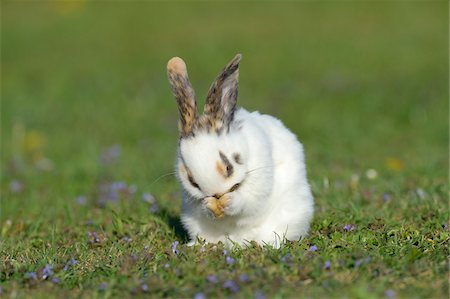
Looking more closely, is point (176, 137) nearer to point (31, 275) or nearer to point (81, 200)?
point (81, 200)

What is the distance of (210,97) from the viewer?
5.40m

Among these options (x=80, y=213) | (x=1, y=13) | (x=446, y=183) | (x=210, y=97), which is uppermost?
(x=1, y=13)

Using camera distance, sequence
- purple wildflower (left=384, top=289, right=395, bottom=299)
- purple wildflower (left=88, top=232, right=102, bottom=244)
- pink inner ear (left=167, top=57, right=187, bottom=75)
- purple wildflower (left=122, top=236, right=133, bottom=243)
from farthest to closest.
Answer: purple wildflower (left=88, top=232, right=102, bottom=244) < purple wildflower (left=122, top=236, right=133, bottom=243) < pink inner ear (left=167, top=57, right=187, bottom=75) < purple wildflower (left=384, top=289, right=395, bottom=299)

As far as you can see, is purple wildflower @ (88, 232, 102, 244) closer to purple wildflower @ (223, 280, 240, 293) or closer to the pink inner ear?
the pink inner ear

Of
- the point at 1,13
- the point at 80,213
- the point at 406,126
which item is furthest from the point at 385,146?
the point at 1,13

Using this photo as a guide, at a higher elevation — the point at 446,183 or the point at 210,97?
the point at 210,97

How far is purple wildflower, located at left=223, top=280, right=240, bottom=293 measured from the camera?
15.0ft

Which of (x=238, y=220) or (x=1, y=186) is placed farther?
(x=1, y=186)

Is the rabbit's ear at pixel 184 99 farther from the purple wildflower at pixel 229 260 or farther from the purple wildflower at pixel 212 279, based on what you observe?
the purple wildflower at pixel 212 279

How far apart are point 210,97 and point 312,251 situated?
1.22m

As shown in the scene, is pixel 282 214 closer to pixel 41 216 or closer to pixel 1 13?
pixel 41 216

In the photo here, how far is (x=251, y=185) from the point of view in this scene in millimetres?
5383

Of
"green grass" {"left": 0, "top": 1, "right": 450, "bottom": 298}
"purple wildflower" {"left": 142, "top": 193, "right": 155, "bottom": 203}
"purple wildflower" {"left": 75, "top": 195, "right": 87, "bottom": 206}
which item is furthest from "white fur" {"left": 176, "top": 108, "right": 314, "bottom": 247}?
"purple wildflower" {"left": 75, "top": 195, "right": 87, "bottom": 206}

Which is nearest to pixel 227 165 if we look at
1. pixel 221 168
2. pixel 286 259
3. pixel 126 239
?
pixel 221 168
